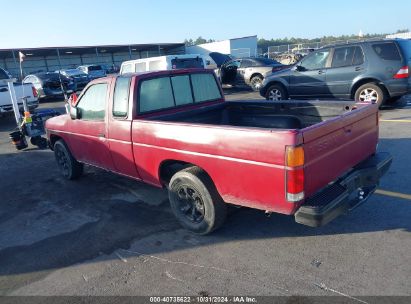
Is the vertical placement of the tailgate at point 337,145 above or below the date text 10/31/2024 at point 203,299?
above

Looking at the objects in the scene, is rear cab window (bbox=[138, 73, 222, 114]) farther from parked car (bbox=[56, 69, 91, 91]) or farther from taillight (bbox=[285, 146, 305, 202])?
parked car (bbox=[56, 69, 91, 91])

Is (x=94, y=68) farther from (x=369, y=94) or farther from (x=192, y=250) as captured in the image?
(x=192, y=250)

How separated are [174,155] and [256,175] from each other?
1090mm

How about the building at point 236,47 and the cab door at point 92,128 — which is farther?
the building at point 236,47

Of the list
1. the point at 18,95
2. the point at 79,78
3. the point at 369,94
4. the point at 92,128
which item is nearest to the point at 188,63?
the point at 18,95

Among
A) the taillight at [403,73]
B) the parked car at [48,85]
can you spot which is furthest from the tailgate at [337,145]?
the parked car at [48,85]

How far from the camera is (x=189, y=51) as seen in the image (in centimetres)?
4894

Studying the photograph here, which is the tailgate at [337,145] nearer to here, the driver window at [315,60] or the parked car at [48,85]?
the driver window at [315,60]

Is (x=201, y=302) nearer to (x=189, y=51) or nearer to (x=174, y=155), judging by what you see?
(x=174, y=155)

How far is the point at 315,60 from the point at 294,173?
26.1 ft

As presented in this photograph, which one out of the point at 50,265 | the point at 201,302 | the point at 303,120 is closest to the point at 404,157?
the point at 303,120

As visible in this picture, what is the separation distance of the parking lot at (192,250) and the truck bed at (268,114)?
122 cm


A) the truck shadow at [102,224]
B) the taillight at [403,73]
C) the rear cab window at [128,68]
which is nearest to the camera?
the truck shadow at [102,224]

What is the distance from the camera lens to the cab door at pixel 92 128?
4867mm
